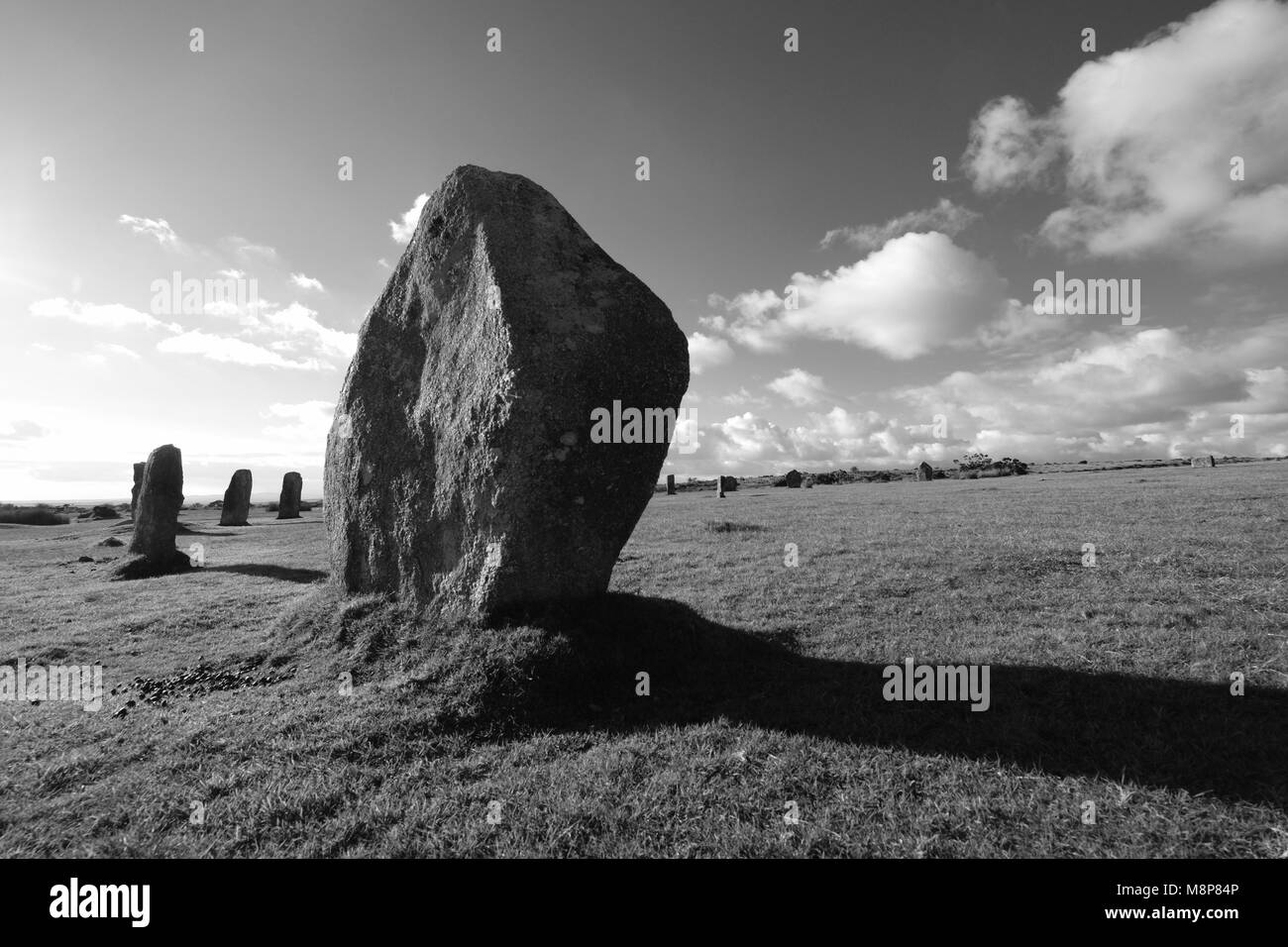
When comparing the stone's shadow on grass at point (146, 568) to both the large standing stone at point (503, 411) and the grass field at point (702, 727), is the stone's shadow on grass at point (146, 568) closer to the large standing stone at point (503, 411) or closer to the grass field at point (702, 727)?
the grass field at point (702, 727)

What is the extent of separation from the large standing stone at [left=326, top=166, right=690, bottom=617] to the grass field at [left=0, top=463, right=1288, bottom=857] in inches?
35.5

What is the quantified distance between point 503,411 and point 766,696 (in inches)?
192

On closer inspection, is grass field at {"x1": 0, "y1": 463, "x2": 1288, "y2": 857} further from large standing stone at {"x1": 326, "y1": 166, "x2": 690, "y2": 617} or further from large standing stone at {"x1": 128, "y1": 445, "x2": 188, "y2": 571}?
large standing stone at {"x1": 128, "y1": 445, "x2": 188, "y2": 571}

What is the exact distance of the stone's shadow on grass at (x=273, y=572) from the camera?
18.2 meters

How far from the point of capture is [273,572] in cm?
1955

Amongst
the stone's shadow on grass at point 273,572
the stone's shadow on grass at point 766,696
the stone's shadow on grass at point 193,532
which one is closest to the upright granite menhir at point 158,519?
the stone's shadow on grass at point 273,572

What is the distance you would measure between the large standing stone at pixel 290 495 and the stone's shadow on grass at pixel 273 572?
88.0 ft

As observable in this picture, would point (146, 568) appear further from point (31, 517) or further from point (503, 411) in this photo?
point (31, 517)

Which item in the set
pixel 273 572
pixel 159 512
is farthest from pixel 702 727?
pixel 159 512

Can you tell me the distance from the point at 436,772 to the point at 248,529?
115ft

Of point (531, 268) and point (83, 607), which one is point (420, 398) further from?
point (83, 607)

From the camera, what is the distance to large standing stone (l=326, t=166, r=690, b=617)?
27.7 ft

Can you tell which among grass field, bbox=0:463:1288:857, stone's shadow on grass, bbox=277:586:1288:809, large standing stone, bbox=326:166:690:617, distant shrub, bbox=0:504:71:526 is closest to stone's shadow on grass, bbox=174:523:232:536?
grass field, bbox=0:463:1288:857
